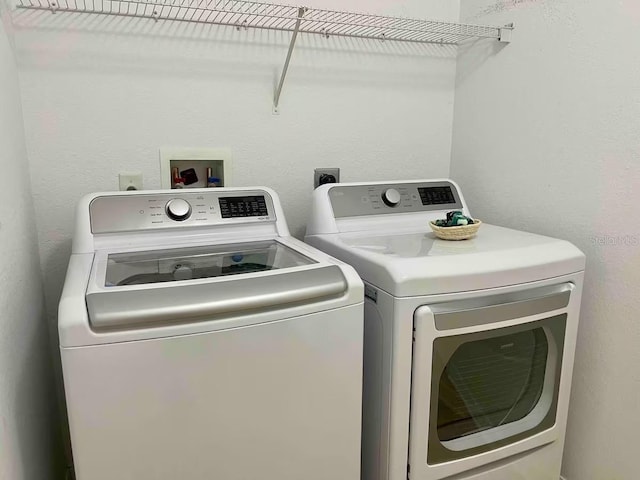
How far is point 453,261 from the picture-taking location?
1106 mm

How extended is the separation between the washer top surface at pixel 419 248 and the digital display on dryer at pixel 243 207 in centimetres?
18

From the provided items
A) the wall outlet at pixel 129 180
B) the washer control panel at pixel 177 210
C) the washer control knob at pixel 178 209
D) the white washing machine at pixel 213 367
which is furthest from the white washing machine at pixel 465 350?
the wall outlet at pixel 129 180

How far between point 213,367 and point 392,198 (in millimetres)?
894

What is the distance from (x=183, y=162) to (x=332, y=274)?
Result: 817mm

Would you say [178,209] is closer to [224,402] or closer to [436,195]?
[224,402]

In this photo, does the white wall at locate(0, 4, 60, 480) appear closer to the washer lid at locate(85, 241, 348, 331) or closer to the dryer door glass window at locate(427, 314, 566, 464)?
the washer lid at locate(85, 241, 348, 331)

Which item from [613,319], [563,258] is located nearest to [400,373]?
[563,258]

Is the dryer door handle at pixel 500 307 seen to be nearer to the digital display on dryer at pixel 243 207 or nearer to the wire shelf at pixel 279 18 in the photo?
the digital display on dryer at pixel 243 207

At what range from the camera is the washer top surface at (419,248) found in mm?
1074

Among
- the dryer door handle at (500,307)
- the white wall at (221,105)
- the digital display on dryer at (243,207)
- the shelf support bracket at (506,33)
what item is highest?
the shelf support bracket at (506,33)

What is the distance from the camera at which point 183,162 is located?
1562 millimetres

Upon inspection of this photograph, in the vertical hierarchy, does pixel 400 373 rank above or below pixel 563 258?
below

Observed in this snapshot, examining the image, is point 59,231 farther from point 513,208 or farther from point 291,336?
point 513,208

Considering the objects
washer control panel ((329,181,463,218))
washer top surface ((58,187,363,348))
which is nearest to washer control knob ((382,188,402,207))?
washer control panel ((329,181,463,218))
